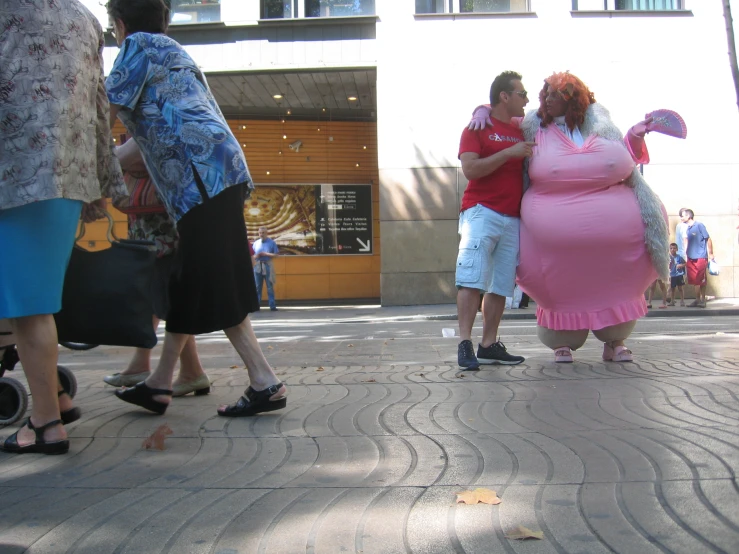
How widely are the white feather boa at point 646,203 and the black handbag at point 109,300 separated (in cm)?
307

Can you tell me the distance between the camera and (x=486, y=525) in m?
1.96

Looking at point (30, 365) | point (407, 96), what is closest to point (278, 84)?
point (407, 96)

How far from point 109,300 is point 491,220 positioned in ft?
8.89

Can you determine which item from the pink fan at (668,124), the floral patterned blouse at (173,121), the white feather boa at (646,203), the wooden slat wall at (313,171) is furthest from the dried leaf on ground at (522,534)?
the wooden slat wall at (313,171)

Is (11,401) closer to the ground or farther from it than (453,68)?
closer to the ground

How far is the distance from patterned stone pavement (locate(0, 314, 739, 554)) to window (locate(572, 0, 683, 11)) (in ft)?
43.1

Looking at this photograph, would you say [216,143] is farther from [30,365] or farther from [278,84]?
[278,84]

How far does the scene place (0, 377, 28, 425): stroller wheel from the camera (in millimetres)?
3170

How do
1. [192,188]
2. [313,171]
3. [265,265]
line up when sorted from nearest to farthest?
1. [192,188]
2. [265,265]
3. [313,171]

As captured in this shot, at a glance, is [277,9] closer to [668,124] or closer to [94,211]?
[668,124]

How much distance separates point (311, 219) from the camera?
20422 mm

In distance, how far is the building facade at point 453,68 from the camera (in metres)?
15.5

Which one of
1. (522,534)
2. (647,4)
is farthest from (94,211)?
(647,4)

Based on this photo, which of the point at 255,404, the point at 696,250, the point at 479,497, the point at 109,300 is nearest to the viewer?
the point at 479,497
